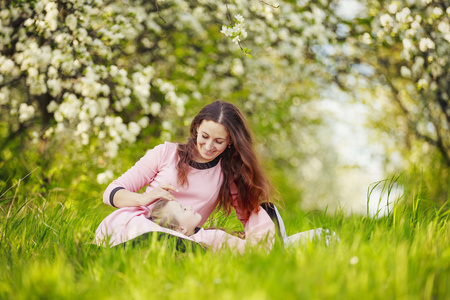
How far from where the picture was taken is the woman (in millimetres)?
2939

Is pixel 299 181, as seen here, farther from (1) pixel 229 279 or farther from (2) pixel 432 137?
(1) pixel 229 279

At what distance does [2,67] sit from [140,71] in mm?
1415

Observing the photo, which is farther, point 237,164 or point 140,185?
point 237,164

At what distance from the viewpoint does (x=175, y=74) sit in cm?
620

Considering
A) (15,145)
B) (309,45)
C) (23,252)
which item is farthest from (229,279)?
(309,45)

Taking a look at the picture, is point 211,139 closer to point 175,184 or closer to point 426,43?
point 175,184

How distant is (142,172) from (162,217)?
45 cm

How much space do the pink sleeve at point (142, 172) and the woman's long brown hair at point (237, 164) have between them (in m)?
0.15

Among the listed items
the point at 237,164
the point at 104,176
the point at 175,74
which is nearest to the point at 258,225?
the point at 237,164

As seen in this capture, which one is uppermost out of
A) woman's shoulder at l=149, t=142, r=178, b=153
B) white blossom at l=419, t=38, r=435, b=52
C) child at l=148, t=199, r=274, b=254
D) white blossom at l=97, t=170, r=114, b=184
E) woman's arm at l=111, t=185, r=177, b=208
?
white blossom at l=419, t=38, r=435, b=52

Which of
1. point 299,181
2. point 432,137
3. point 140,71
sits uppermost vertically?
point 140,71

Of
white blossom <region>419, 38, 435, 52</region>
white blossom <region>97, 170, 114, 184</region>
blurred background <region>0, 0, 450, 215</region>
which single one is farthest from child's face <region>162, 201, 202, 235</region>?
white blossom <region>419, 38, 435, 52</region>

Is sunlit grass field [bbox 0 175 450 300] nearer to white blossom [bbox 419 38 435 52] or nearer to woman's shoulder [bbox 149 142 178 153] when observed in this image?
woman's shoulder [bbox 149 142 178 153]

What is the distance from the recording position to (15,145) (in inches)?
203
